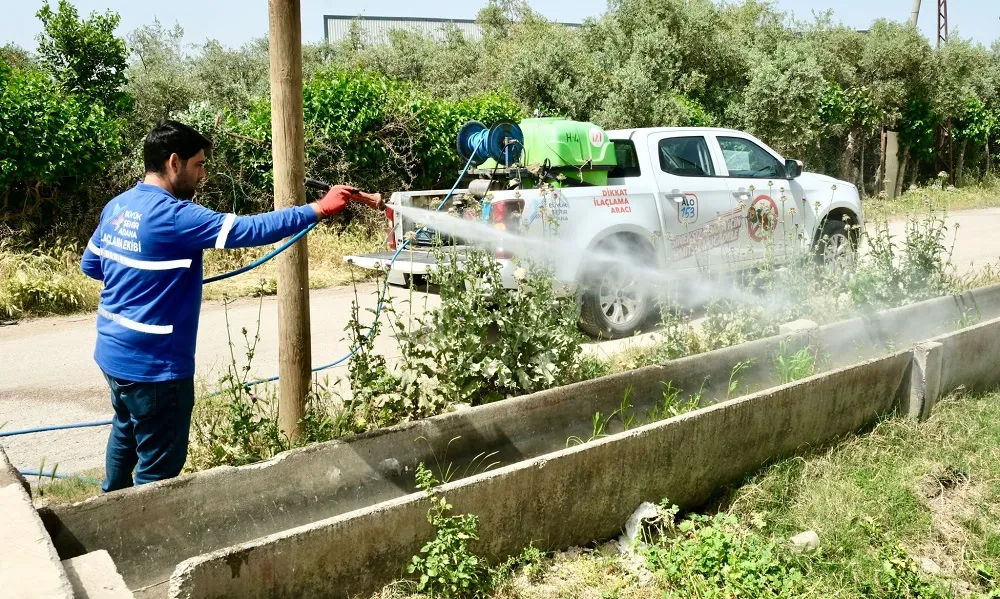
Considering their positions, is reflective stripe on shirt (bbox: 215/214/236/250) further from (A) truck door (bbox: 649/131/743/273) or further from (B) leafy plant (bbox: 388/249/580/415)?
(A) truck door (bbox: 649/131/743/273)

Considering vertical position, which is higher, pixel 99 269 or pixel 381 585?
pixel 99 269

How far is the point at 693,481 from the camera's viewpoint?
459 centimetres

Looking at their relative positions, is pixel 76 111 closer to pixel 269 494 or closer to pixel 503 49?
pixel 269 494

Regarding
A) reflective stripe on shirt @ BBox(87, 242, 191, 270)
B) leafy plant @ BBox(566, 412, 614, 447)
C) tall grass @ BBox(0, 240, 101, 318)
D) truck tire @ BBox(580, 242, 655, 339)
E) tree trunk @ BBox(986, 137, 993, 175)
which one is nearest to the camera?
reflective stripe on shirt @ BBox(87, 242, 191, 270)

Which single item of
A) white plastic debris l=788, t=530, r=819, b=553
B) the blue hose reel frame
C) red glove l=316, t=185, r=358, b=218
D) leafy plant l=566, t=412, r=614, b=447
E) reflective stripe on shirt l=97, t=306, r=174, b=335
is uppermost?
the blue hose reel frame

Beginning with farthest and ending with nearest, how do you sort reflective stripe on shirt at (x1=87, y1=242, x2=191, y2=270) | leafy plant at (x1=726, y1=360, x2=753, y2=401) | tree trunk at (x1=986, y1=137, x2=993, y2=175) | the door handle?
tree trunk at (x1=986, y1=137, x2=993, y2=175) < the door handle < leafy plant at (x1=726, y1=360, x2=753, y2=401) < reflective stripe on shirt at (x1=87, y1=242, x2=191, y2=270)

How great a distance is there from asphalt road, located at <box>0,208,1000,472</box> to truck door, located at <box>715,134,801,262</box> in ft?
8.04

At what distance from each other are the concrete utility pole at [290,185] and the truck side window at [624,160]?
4.93m

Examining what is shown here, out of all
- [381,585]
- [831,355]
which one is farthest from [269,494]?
[831,355]

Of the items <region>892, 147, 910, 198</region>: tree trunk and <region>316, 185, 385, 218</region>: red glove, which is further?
<region>892, 147, 910, 198</region>: tree trunk

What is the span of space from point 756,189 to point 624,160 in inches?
62.7

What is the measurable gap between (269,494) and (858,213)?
8386 mm

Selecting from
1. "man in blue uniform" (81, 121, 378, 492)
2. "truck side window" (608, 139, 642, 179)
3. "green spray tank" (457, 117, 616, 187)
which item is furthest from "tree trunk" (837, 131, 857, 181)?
"man in blue uniform" (81, 121, 378, 492)

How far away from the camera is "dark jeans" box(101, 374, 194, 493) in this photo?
12.3 feet
